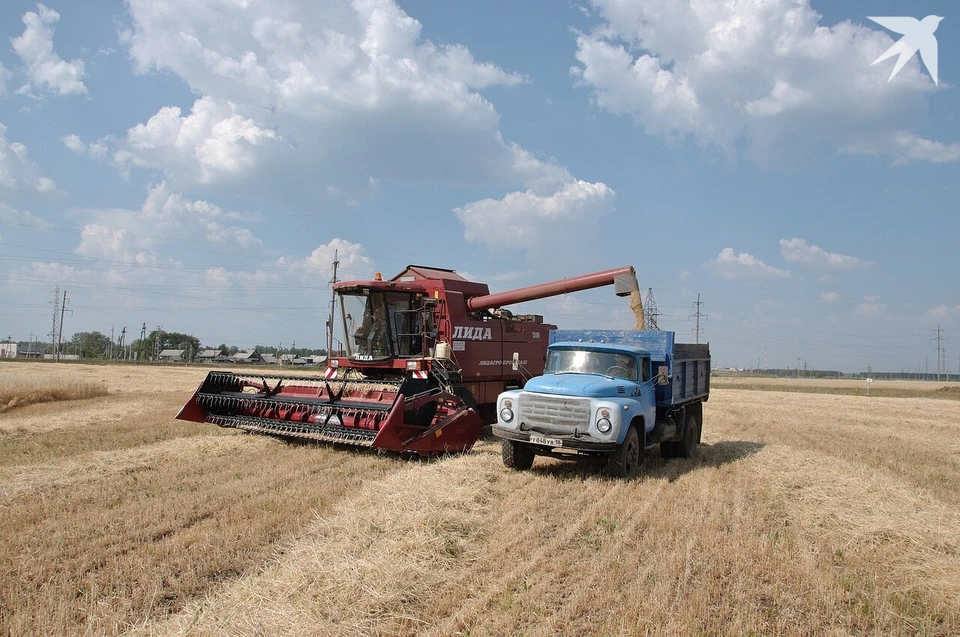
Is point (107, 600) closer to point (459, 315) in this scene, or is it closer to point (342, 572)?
point (342, 572)

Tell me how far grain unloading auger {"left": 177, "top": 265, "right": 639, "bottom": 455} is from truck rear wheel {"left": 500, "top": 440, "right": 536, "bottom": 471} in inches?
48.8

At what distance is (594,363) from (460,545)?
A: 4.63 m

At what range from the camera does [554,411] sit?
28.9 ft

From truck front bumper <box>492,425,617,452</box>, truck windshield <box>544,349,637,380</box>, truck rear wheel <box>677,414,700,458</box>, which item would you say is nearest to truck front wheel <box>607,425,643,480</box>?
truck front bumper <box>492,425,617,452</box>

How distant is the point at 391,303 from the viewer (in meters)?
13.3

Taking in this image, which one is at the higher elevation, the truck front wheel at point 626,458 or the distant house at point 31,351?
the distant house at point 31,351

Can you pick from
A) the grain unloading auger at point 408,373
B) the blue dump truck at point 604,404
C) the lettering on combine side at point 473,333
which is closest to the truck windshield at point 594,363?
the blue dump truck at point 604,404

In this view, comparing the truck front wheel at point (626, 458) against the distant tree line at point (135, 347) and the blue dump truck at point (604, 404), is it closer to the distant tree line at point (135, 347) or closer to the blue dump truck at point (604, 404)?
the blue dump truck at point (604, 404)

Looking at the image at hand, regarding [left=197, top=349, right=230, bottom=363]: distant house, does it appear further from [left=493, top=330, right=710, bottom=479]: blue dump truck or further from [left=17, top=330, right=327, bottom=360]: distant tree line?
[left=493, top=330, right=710, bottom=479]: blue dump truck

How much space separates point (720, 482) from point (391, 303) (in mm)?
7204

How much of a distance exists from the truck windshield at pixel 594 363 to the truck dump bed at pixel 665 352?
37.3 inches

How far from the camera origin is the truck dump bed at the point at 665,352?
10.6m

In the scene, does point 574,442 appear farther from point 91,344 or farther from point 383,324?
point 91,344

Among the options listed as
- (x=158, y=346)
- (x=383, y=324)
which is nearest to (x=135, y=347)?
(x=158, y=346)
